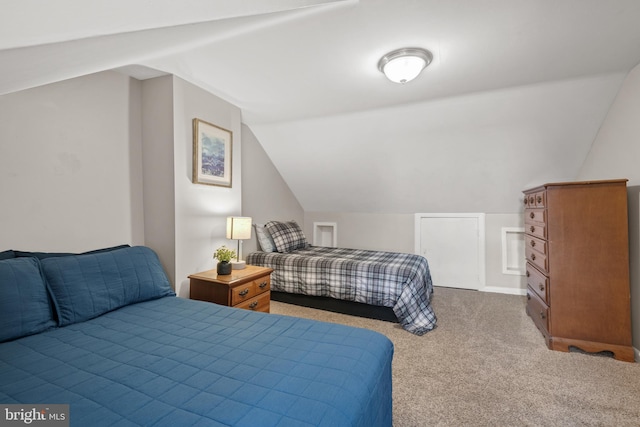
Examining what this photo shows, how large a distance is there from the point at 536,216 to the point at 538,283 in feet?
2.01

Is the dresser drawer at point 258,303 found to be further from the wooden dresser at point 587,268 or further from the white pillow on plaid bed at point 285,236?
the wooden dresser at point 587,268

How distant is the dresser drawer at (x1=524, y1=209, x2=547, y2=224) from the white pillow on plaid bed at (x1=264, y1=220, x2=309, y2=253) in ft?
9.00

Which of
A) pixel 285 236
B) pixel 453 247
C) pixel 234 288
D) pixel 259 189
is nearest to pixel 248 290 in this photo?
pixel 234 288

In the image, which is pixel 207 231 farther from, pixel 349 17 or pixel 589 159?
pixel 589 159

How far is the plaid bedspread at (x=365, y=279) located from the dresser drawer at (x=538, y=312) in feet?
2.87

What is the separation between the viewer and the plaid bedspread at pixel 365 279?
268cm

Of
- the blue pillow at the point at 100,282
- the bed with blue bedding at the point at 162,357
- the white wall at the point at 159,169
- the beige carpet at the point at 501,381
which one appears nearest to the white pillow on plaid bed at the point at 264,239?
the white wall at the point at 159,169

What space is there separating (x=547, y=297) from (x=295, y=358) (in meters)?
2.30

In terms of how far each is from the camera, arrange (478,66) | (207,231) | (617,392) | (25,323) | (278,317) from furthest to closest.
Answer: (207,231)
(478,66)
(617,392)
(278,317)
(25,323)

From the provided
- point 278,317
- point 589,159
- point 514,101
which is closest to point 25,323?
point 278,317

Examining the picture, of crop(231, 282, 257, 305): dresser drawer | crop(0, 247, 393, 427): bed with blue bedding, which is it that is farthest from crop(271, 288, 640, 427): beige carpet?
crop(231, 282, 257, 305): dresser drawer

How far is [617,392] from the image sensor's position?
5.65 ft

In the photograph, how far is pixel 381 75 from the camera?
92.4 inches

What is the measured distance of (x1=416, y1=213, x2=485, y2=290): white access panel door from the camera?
3941 mm
